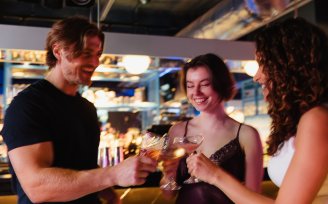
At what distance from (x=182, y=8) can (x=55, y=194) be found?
258 inches

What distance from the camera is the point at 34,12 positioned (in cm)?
756

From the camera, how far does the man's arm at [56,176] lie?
4.87 feet

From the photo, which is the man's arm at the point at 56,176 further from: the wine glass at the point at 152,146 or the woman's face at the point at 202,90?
the woman's face at the point at 202,90

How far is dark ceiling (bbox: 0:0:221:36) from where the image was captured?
7.29 meters

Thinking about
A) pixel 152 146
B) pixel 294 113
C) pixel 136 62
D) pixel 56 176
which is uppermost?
pixel 136 62

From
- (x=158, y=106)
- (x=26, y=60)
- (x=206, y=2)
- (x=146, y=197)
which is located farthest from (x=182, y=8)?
(x=146, y=197)

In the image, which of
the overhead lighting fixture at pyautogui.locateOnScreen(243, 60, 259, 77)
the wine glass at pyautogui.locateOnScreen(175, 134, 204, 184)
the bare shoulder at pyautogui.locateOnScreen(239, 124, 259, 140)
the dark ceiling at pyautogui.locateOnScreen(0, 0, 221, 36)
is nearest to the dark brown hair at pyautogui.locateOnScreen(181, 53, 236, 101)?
the bare shoulder at pyautogui.locateOnScreen(239, 124, 259, 140)

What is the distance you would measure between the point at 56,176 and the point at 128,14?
269 inches

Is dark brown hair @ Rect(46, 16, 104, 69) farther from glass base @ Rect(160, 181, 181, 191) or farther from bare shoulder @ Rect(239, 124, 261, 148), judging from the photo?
bare shoulder @ Rect(239, 124, 261, 148)

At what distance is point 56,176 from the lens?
1498mm

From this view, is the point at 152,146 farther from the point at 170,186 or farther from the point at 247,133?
the point at 247,133

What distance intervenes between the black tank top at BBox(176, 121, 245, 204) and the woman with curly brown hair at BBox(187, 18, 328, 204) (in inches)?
14.3

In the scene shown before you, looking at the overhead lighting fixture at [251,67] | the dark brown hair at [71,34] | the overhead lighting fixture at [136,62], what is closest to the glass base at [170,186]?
the dark brown hair at [71,34]

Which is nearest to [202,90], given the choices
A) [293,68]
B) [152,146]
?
[152,146]
